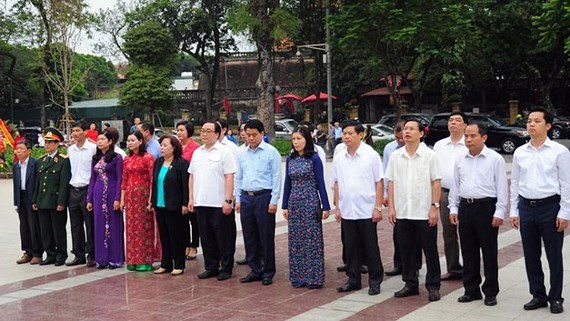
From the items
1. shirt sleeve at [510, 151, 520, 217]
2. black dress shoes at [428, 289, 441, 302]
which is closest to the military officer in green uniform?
black dress shoes at [428, 289, 441, 302]

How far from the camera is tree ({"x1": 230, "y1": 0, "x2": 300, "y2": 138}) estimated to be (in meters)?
23.9

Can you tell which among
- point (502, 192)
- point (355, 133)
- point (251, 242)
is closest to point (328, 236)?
point (251, 242)

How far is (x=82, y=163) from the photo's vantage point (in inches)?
351

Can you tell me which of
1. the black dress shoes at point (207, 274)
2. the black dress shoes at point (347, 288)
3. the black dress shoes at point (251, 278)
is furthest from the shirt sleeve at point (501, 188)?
the black dress shoes at point (207, 274)

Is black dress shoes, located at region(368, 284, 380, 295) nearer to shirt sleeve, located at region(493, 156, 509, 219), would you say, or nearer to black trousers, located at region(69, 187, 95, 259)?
shirt sleeve, located at region(493, 156, 509, 219)

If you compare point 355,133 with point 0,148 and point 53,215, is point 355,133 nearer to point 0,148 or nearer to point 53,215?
point 53,215

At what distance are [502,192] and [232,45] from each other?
40979 millimetres

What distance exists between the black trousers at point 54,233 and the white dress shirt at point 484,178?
507 cm

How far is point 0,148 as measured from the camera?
21.1 meters

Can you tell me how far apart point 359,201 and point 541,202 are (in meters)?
1.73

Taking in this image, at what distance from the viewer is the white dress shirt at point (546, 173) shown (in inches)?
232

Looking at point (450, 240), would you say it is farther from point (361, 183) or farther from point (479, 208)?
point (361, 183)

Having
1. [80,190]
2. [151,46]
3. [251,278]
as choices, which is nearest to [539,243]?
[251,278]

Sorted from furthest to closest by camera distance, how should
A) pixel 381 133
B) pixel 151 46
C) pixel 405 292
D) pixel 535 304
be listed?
pixel 151 46 → pixel 381 133 → pixel 405 292 → pixel 535 304
